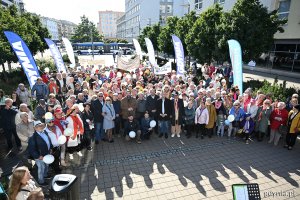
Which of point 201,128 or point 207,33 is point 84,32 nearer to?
point 207,33

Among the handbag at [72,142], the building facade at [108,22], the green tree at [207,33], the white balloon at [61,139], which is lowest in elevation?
the handbag at [72,142]

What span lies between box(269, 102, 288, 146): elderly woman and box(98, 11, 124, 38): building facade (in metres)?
167

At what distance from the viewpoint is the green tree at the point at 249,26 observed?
1302 cm

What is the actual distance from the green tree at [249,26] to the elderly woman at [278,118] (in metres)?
7.19

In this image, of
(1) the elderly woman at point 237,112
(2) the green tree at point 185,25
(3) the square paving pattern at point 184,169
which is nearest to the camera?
(3) the square paving pattern at point 184,169

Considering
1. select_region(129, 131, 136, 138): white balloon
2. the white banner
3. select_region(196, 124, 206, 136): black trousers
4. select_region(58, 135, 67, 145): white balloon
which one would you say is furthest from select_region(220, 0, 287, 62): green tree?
select_region(58, 135, 67, 145): white balloon

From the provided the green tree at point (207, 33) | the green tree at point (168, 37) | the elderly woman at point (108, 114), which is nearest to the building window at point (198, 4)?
the green tree at point (168, 37)

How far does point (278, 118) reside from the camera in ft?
24.1

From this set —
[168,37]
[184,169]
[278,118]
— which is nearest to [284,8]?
[168,37]

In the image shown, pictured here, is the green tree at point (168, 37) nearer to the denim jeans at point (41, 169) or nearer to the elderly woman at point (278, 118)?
the elderly woman at point (278, 118)

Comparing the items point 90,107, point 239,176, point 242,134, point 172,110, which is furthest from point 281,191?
point 90,107

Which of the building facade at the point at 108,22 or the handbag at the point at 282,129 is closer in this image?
A: the handbag at the point at 282,129

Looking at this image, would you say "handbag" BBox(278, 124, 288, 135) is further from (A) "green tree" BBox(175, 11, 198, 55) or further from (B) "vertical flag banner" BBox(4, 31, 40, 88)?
(A) "green tree" BBox(175, 11, 198, 55)

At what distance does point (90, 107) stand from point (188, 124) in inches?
150
